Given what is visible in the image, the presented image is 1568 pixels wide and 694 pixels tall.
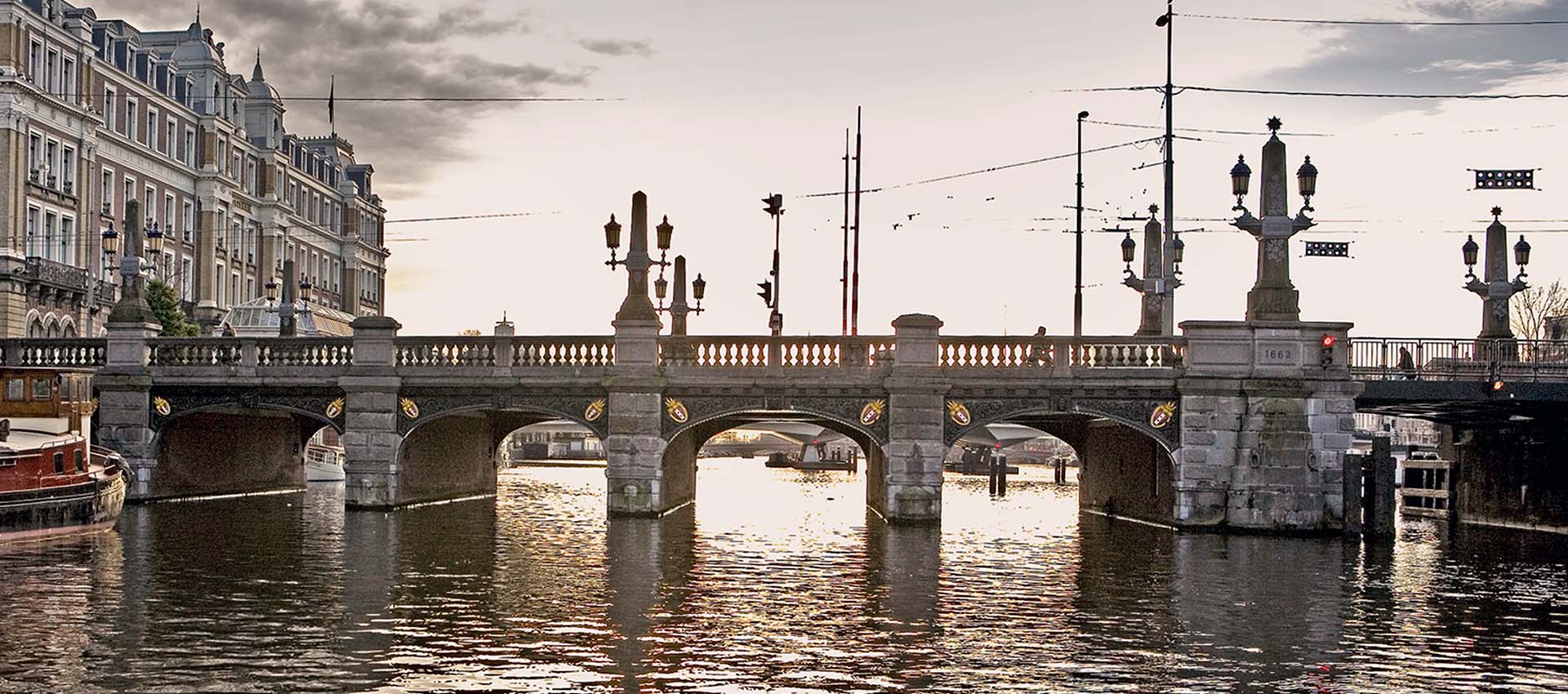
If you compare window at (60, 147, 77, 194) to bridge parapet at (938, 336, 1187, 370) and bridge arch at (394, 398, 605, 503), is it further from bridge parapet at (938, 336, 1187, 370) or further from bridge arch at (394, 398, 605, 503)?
bridge parapet at (938, 336, 1187, 370)

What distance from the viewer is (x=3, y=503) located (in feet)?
114

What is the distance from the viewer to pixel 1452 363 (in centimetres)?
4594

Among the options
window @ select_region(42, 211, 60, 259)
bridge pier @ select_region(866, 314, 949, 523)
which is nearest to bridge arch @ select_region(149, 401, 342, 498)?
bridge pier @ select_region(866, 314, 949, 523)

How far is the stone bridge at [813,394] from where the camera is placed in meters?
41.5

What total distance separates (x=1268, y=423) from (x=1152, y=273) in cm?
1323

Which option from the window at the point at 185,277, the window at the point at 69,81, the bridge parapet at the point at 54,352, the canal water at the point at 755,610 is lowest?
the canal water at the point at 755,610

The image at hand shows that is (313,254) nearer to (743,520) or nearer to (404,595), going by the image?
(743,520)

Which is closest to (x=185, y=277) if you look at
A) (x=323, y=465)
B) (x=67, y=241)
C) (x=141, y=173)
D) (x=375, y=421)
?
(x=141, y=173)

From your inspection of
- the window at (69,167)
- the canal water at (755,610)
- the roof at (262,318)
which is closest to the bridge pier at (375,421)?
the canal water at (755,610)

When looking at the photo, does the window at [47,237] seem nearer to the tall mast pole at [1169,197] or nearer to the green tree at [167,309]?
the green tree at [167,309]

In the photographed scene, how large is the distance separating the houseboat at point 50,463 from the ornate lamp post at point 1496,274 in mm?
38669

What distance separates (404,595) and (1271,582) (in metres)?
16.1

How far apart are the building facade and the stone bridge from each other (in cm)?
2071

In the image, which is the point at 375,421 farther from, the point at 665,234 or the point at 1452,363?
the point at 1452,363
